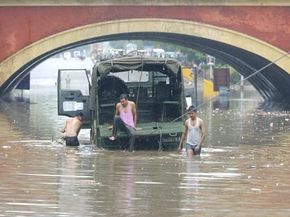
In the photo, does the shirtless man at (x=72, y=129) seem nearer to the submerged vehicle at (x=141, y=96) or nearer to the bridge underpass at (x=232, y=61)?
the submerged vehicle at (x=141, y=96)

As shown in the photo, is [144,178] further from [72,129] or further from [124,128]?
[72,129]

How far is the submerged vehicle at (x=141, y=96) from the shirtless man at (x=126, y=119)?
1.18 ft

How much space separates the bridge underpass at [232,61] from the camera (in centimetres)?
3897

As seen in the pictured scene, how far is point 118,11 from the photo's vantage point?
1464 inches

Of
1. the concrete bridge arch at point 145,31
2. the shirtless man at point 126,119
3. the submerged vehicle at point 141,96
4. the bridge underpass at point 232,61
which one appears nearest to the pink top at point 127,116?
the shirtless man at point 126,119

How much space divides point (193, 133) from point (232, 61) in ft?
109

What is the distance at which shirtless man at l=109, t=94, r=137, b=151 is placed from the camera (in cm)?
1964

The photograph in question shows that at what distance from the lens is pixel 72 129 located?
2095cm

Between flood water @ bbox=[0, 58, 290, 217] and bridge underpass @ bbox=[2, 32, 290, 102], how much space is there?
534 inches

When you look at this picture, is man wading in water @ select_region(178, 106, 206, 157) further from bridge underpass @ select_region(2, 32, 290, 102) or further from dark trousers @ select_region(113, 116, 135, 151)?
bridge underpass @ select_region(2, 32, 290, 102)

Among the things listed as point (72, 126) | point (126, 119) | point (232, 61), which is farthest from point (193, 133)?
point (232, 61)

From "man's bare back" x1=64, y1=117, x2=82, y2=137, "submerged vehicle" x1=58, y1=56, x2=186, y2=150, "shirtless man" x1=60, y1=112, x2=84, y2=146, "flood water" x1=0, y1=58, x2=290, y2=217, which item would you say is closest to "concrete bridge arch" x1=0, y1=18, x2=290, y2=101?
"flood water" x1=0, y1=58, x2=290, y2=217

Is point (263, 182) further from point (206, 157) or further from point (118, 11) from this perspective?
point (118, 11)

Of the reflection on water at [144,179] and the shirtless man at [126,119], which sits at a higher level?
the shirtless man at [126,119]
